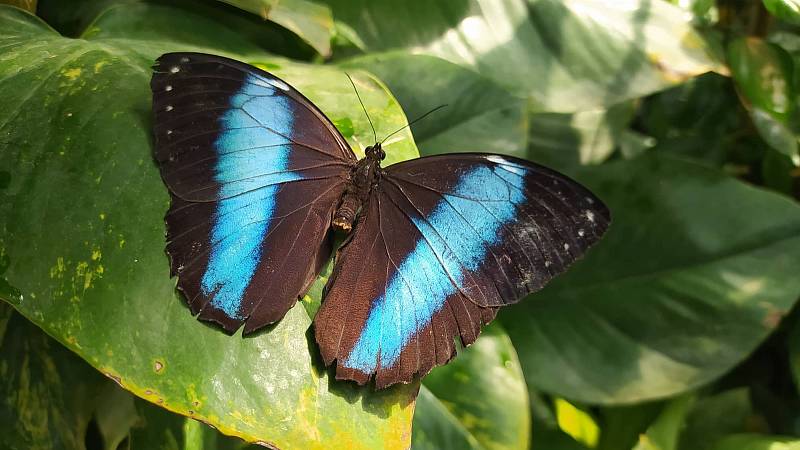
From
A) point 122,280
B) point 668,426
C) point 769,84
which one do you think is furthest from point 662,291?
point 122,280

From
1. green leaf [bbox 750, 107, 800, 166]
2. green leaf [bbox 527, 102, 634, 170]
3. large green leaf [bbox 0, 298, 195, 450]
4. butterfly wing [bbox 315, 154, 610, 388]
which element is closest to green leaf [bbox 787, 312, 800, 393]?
green leaf [bbox 750, 107, 800, 166]

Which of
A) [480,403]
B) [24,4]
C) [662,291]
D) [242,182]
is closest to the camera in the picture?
[242,182]

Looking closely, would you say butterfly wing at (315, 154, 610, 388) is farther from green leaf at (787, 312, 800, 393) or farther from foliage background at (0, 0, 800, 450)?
green leaf at (787, 312, 800, 393)

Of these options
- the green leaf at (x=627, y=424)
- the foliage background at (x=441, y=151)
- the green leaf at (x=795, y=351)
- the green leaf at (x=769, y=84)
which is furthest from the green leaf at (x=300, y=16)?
the green leaf at (x=795, y=351)

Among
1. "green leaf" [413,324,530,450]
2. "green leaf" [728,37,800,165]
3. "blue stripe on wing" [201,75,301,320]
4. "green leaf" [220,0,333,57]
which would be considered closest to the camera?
"blue stripe on wing" [201,75,301,320]

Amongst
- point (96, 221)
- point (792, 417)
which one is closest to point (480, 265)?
point (96, 221)

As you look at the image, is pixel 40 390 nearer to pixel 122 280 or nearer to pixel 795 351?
pixel 122 280

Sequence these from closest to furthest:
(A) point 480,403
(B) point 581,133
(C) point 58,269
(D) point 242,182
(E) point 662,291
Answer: (C) point 58,269, (D) point 242,182, (A) point 480,403, (E) point 662,291, (B) point 581,133

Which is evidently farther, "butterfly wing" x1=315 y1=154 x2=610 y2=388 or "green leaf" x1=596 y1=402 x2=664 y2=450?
"green leaf" x1=596 y1=402 x2=664 y2=450
